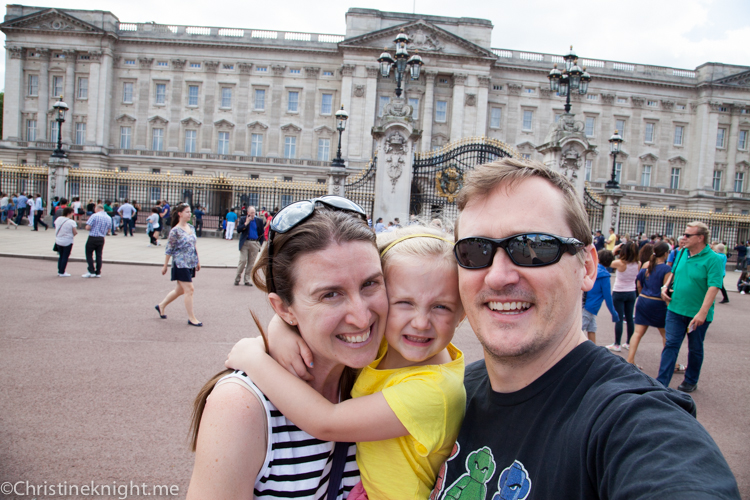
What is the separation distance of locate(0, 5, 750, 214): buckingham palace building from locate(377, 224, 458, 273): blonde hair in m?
41.8

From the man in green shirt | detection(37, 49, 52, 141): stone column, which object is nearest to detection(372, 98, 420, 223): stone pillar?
the man in green shirt

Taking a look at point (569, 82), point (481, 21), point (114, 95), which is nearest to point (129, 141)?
point (114, 95)

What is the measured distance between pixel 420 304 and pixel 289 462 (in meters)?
0.69

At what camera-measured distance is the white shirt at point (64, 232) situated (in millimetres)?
10672

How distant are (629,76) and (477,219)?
56268mm

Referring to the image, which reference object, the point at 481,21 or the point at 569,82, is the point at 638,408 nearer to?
the point at 569,82

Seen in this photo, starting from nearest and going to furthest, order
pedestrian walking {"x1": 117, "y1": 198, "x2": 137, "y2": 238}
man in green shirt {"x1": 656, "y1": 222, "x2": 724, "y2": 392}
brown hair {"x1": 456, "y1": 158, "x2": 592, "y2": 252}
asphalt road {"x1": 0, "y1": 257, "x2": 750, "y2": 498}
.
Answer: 1. brown hair {"x1": 456, "y1": 158, "x2": 592, "y2": 252}
2. asphalt road {"x1": 0, "y1": 257, "x2": 750, "y2": 498}
3. man in green shirt {"x1": 656, "y1": 222, "x2": 724, "y2": 392}
4. pedestrian walking {"x1": 117, "y1": 198, "x2": 137, "y2": 238}

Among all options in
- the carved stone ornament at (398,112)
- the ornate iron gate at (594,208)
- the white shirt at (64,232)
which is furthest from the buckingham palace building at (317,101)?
the white shirt at (64,232)

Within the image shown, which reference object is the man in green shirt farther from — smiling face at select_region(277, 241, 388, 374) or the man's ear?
smiling face at select_region(277, 241, 388, 374)

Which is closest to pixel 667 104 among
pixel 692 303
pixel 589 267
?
pixel 692 303

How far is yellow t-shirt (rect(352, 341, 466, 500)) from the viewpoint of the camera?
1477mm

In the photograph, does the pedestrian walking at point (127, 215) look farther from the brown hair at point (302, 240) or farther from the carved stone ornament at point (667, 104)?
the carved stone ornament at point (667, 104)

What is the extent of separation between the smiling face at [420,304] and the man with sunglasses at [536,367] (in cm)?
18

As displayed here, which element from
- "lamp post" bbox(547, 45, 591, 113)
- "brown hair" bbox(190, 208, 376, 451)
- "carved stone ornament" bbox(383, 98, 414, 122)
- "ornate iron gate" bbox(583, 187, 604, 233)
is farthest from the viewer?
"ornate iron gate" bbox(583, 187, 604, 233)
